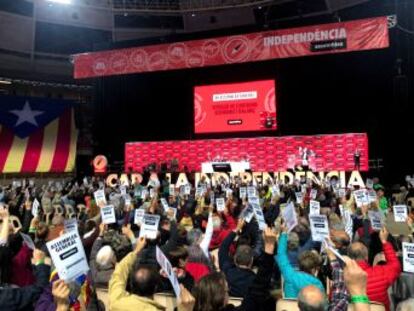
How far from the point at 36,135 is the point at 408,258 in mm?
23249

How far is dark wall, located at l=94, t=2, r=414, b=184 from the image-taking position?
1869cm

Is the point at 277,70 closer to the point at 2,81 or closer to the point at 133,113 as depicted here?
the point at 133,113

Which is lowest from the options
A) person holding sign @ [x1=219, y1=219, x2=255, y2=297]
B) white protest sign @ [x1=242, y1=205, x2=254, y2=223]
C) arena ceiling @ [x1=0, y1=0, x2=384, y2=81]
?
person holding sign @ [x1=219, y1=219, x2=255, y2=297]

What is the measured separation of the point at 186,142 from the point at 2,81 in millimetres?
10688

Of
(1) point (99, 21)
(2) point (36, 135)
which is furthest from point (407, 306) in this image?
(1) point (99, 21)

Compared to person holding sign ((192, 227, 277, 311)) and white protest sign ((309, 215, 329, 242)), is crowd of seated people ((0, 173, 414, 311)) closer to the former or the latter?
person holding sign ((192, 227, 277, 311))

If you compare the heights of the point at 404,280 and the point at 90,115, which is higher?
the point at 90,115

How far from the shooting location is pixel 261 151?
69.6 feet

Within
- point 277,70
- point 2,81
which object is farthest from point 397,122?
point 2,81

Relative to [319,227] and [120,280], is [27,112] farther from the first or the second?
[120,280]

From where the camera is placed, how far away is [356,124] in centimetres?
1997

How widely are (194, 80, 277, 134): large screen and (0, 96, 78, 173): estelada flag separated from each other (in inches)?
296

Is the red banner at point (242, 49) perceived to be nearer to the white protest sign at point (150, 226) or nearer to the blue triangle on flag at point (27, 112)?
the blue triangle on flag at point (27, 112)

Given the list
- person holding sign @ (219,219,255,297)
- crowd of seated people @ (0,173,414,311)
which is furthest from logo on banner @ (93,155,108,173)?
person holding sign @ (219,219,255,297)
